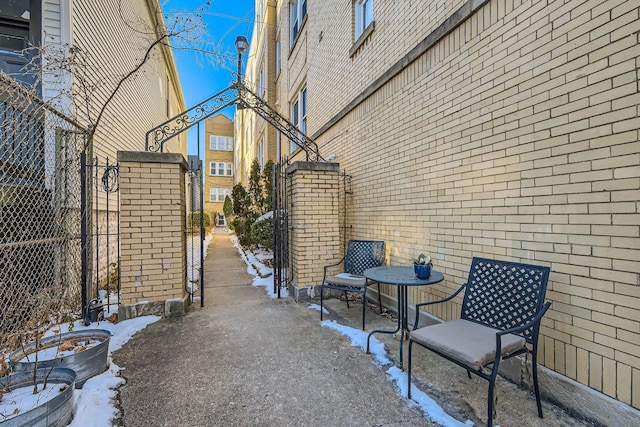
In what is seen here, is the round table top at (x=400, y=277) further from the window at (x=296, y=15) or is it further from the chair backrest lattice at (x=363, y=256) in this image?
the window at (x=296, y=15)

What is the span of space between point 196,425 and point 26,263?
309 cm

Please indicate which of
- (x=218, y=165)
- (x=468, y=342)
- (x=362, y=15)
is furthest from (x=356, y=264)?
(x=218, y=165)

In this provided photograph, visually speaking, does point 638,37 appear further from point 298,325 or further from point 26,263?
point 26,263

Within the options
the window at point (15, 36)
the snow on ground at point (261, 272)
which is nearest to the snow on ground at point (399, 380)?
the snow on ground at point (261, 272)

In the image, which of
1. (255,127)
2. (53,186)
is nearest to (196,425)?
(53,186)

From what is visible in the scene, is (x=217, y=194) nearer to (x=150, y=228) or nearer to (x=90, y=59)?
(x=90, y=59)

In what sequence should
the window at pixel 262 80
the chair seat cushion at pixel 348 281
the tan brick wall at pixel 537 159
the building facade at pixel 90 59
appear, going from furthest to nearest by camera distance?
the window at pixel 262 80 → the building facade at pixel 90 59 → the chair seat cushion at pixel 348 281 → the tan brick wall at pixel 537 159

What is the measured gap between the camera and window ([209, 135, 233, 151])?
27836 mm

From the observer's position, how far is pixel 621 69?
1857mm

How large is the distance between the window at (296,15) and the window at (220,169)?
18.8 m

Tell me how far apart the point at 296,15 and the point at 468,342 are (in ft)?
35.9

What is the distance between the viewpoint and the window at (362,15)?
212 inches

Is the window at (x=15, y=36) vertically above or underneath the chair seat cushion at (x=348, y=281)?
above

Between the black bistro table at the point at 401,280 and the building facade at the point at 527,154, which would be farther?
the black bistro table at the point at 401,280
